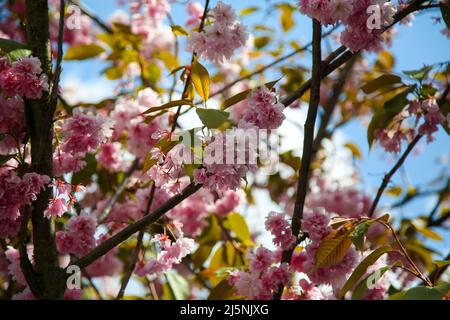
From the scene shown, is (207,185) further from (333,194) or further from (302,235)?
(333,194)

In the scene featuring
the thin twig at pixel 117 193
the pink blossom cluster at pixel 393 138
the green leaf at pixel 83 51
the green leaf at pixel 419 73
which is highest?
the green leaf at pixel 83 51

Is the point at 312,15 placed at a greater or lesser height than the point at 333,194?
greater

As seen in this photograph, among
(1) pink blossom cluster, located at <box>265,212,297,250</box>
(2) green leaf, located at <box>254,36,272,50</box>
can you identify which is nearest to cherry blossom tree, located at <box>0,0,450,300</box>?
(1) pink blossom cluster, located at <box>265,212,297,250</box>

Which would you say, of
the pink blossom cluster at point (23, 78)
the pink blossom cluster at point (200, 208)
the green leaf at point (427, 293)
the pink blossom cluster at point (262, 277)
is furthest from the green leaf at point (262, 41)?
the green leaf at point (427, 293)

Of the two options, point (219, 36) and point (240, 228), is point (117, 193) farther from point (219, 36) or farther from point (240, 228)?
point (219, 36)

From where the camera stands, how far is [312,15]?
1.57 metres

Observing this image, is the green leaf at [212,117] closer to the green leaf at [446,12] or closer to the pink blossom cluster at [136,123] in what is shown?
the green leaf at [446,12]

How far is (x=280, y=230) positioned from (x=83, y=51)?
157 centimetres

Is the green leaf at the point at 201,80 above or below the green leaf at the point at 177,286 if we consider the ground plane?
above

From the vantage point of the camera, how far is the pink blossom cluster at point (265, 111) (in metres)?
1.51

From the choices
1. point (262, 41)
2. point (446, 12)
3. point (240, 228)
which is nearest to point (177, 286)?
point (240, 228)

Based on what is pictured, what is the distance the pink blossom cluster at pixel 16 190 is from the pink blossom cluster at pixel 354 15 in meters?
0.80
